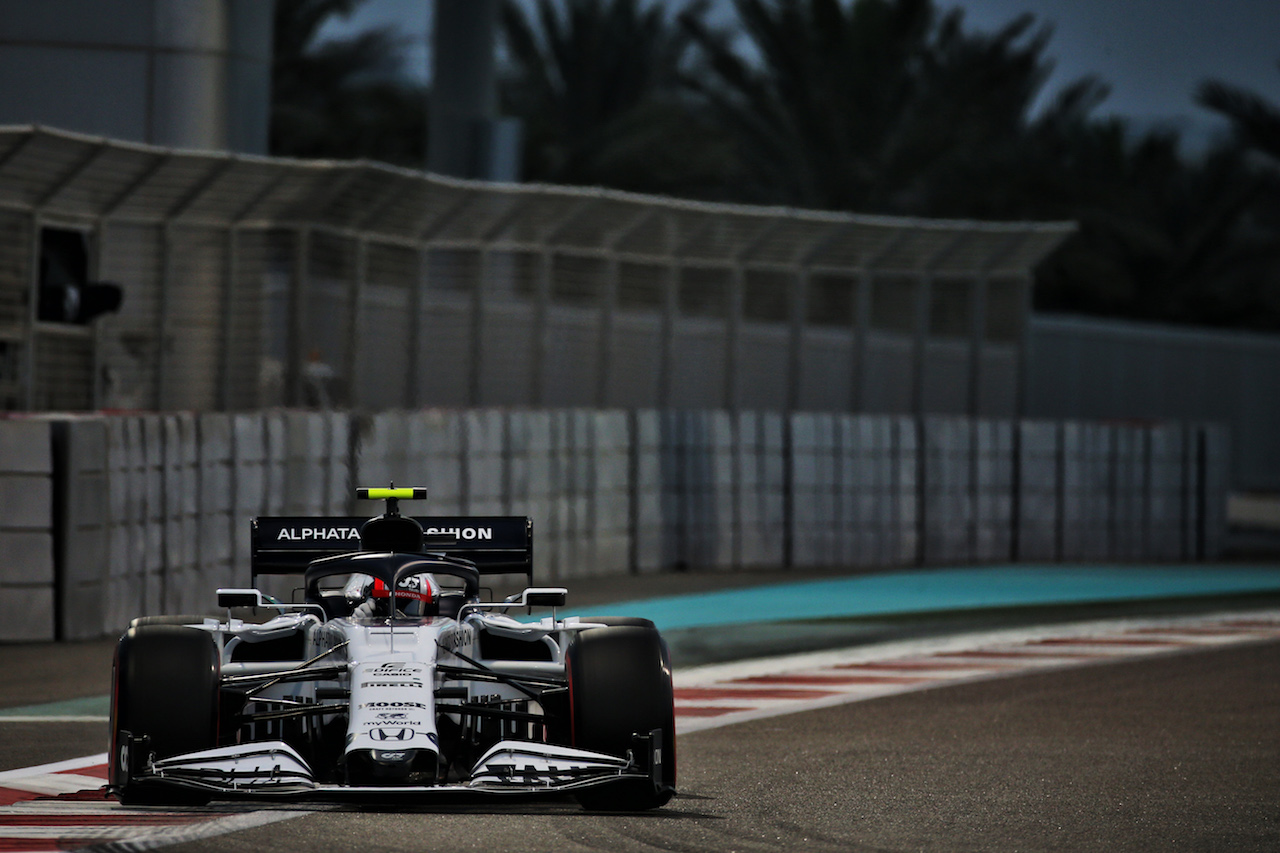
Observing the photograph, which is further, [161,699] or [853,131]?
[853,131]

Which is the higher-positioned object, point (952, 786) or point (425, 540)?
point (425, 540)

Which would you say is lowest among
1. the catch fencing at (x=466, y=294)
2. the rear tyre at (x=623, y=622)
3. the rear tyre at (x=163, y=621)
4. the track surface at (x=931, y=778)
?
the track surface at (x=931, y=778)

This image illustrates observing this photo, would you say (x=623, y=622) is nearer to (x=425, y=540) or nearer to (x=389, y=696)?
(x=389, y=696)

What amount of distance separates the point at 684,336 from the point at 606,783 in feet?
44.3

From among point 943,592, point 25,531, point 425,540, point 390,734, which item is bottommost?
point 943,592

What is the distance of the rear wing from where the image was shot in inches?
356

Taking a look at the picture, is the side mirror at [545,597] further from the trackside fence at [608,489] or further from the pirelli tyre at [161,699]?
the trackside fence at [608,489]

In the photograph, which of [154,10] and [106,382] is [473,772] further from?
[154,10]

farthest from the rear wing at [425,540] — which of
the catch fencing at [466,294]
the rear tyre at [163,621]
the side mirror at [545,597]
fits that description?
the catch fencing at [466,294]

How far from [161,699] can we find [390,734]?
0.85 meters

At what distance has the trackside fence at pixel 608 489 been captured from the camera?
A: 43.6 ft

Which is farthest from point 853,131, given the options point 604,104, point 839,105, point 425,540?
point 425,540

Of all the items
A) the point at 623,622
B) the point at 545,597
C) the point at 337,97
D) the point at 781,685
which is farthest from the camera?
the point at 337,97

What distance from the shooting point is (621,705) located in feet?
25.5
